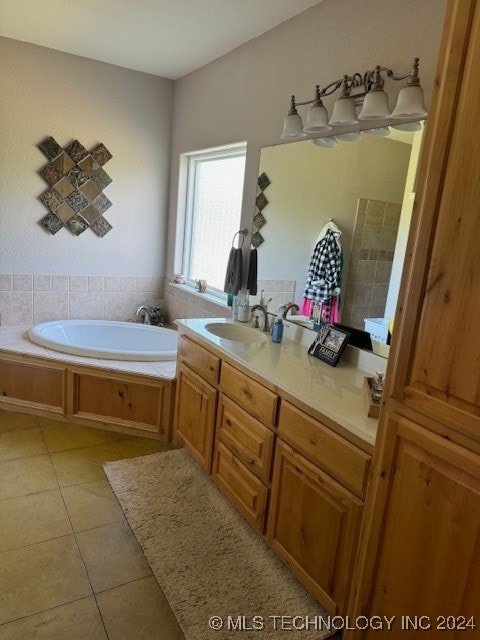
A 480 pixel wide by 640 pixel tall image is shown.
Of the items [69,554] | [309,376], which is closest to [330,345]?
[309,376]

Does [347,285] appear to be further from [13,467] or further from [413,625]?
[13,467]

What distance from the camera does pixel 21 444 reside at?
2814 mm

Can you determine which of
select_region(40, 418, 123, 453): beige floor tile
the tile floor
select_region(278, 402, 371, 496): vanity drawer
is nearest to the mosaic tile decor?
select_region(40, 418, 123, 453): beige floor tile

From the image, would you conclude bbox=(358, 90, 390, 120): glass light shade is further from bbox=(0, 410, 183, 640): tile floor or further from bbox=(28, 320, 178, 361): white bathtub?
bbox=(28, 320, 178, 361): white bathtub

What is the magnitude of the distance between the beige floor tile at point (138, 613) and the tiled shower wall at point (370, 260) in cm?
149

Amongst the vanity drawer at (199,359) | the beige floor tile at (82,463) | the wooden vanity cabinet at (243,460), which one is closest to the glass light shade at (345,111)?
the vanity drawer at (199,359)

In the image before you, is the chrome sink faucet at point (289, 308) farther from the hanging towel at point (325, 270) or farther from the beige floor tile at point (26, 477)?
the beige floor tile at point (26, 477)

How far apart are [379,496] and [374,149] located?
5.08 ft

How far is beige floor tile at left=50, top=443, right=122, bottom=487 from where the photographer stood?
251 cm

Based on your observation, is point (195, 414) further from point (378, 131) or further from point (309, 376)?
point (378, 131)

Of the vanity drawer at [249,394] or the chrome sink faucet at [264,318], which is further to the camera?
the chrome sink faucet at [264,318]

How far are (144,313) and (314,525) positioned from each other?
282 cm

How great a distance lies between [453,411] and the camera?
1071 millimetres

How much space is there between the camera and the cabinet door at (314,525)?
153 centimetres
